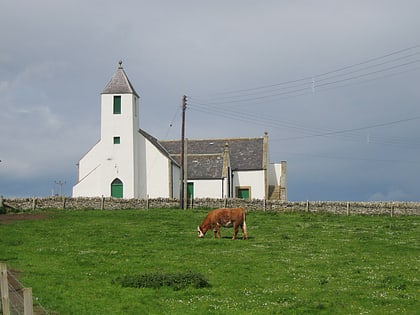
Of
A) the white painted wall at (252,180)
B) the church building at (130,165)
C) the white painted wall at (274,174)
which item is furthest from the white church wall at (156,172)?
the white painted wall at (274,174)

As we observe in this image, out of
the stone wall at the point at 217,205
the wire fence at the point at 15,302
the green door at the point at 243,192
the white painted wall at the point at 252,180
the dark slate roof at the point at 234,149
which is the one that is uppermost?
the dark slate roof at the point at 234,149

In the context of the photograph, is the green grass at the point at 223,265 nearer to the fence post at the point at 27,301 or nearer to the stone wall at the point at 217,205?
the fence post at the point at 27,301

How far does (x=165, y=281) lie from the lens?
19.2 metres

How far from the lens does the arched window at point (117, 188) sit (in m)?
60.2

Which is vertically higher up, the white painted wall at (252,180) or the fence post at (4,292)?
the white painted wall at (252,180)

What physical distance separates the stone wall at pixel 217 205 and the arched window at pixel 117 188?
209 inches

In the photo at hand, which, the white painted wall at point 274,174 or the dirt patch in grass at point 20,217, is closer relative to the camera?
the dirt patch in grass at point 20,217

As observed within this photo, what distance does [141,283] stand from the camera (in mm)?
19266

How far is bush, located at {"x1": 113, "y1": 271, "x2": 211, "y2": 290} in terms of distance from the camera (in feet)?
62.5

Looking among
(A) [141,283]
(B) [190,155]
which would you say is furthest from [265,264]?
(B) [190,155]

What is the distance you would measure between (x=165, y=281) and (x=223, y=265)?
4428 millimetres

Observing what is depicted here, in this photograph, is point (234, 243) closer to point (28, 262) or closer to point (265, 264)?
point (265, 264)

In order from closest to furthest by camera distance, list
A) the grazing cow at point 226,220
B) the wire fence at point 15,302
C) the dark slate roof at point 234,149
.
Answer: the wire fence at point 15,302
the grazing cow at point 226,220
the dark slate roof at point 234,149

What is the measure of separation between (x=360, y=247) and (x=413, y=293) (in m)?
11.6
